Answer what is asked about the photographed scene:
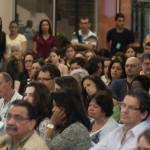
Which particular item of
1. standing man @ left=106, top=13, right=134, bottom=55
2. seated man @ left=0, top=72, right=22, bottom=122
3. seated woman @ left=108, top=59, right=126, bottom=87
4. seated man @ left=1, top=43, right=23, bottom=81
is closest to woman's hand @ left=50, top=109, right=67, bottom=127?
seated man @ left=0, top=72, right=22, bottom=122

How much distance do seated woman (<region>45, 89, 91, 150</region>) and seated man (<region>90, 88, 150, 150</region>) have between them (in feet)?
0.49

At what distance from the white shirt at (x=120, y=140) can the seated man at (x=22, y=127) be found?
1.70 ft

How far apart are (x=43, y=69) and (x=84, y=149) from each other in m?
2.12

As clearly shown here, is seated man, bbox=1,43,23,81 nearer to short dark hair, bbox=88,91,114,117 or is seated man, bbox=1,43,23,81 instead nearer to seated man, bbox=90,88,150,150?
short dark hair, bbox=88,91,114,117

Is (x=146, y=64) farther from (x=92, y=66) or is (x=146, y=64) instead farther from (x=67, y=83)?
(x=67, y=83)

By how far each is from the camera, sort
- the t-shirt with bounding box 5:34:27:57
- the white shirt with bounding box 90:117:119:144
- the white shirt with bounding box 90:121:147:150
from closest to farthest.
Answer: the white shirt with bounding box 90:121:147:150 < the white shirt with bounding box 90:117:119:144 < the t-shirt with bounding box 5:34:27:57

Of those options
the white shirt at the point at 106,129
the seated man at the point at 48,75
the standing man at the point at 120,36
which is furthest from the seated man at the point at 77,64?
the white shirt at the point at 106,129

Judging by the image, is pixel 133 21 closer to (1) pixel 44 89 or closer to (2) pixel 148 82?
(2) pixel 148 82

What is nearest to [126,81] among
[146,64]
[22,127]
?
[146,64]

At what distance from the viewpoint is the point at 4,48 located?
310 inches

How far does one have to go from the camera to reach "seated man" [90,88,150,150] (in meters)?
2.88

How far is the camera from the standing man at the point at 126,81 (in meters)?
5.21

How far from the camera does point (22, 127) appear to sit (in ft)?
8.87

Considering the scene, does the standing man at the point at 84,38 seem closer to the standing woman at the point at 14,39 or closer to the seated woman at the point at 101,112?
the standing woman at the point at 14,39
